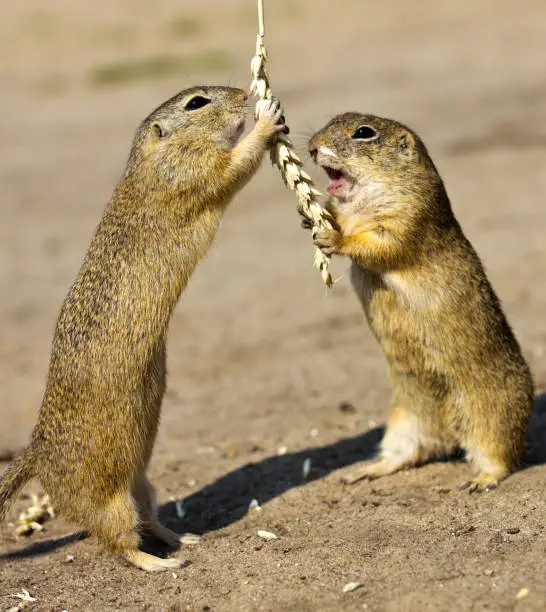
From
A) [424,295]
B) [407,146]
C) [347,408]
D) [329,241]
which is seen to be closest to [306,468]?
[347,408]

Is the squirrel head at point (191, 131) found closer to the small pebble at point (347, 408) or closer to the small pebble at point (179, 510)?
the small pebble at point (179, 510)

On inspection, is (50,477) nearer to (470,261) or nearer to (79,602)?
(79,602)

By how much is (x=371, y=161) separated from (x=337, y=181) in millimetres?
259

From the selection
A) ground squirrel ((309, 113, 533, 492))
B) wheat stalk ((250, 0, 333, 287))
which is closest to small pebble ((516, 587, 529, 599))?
ground squirrel ((309, 113, 533, 492))

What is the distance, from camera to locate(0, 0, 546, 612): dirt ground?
553 centimetres

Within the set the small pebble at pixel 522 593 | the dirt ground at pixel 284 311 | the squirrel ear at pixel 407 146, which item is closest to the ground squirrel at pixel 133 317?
the dirt ground at pixel 284 311

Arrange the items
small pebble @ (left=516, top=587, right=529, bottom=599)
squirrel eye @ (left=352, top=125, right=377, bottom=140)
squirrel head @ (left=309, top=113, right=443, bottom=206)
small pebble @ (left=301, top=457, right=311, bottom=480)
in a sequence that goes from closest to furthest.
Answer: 1. small pebble @ (left=516, top=587, right=529, bottom=599)
2. squirrel head @ (left=309, top=113, right=443, bottom=206)
3. squirrel eye @ (left=352, top=125, right=377, bottom=140)
4. small pebble @ (left=301, top=457, right=311, bottom=480)

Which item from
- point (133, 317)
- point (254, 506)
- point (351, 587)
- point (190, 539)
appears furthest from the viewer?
point (254, 506)

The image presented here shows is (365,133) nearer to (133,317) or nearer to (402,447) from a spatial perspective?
(133,317)

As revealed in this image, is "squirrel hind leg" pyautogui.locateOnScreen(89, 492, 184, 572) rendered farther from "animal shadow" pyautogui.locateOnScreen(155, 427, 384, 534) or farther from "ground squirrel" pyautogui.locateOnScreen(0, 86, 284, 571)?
"animal shadow" pyautogui.locateOnScreen(155, 427, 384, 534)

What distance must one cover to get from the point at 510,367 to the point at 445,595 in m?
2.31

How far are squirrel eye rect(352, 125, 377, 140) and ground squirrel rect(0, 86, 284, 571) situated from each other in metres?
0.57

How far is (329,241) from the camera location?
6168 mm

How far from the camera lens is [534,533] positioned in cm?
553
